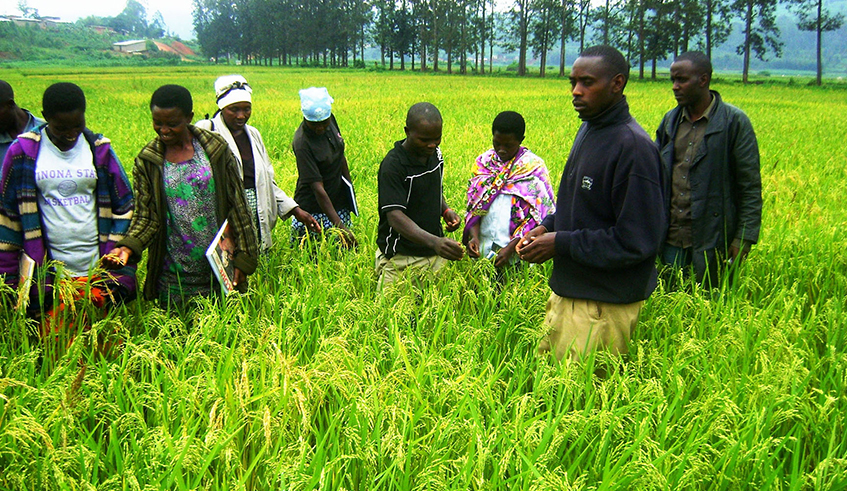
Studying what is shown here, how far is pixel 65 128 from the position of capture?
8.89 feet

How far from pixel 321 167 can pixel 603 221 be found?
2200 millimetres

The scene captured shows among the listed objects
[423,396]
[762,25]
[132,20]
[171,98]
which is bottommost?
[423,396]

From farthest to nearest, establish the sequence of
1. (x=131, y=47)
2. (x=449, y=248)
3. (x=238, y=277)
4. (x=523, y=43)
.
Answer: (x=131, y=47) < (x=523, y=43) < (x=238, y=277) < (x=449, y=248)

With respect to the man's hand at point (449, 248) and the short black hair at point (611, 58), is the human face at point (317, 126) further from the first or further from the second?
the short black hair at point (611, 58)

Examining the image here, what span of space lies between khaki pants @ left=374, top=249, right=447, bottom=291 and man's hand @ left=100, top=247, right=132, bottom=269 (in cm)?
126

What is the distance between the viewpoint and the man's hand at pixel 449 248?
2.98 metres

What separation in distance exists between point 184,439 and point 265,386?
0.43m

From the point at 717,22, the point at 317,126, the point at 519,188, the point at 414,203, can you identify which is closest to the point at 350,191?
the point at 317,126

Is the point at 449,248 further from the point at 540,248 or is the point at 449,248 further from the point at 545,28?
the point at 545,28

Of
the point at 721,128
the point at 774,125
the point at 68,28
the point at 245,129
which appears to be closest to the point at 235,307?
the point at 245,129

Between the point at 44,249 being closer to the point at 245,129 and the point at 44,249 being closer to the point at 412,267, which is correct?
A: the point at 245,129

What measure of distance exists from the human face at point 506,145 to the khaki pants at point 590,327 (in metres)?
1.00

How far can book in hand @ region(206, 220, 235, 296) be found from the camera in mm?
2670

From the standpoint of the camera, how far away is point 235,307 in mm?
2932
